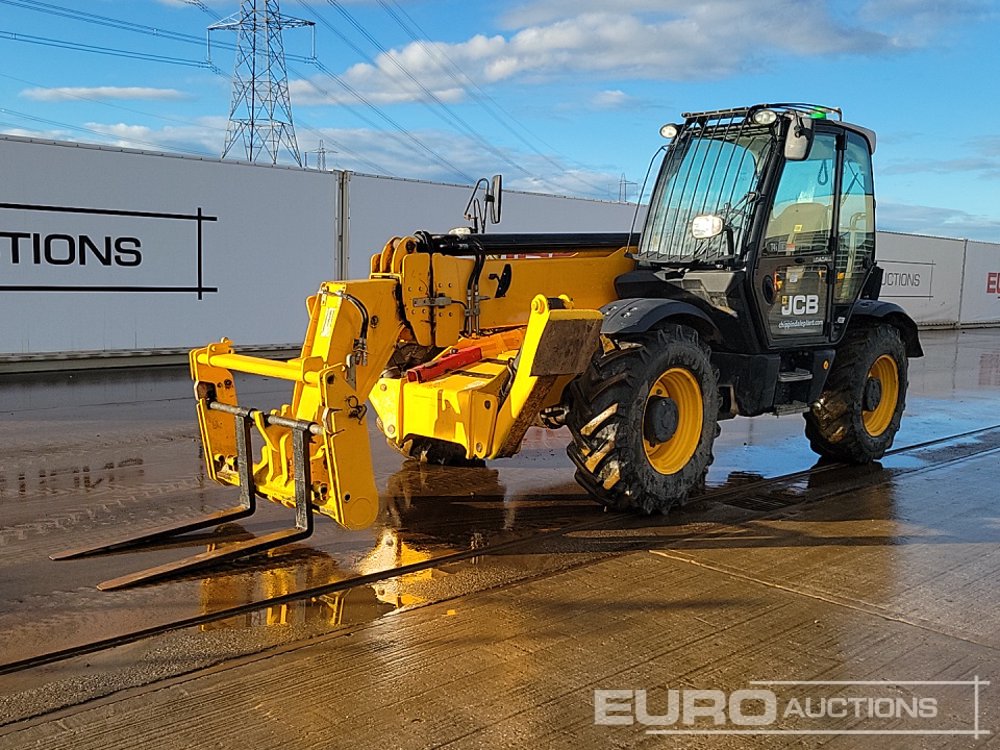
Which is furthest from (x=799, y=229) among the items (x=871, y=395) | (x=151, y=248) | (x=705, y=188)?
(x=151, y=248)

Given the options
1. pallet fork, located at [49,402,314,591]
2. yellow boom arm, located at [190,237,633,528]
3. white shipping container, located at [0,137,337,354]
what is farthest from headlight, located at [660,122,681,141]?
white shipping container, located at [0,137,337,354]

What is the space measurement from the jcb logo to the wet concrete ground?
4.21ft

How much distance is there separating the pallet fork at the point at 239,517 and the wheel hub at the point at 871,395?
15.8 feet

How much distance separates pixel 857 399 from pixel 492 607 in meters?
4.27

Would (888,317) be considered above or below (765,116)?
below

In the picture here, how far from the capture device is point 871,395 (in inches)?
297

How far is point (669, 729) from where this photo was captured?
3.31 meters

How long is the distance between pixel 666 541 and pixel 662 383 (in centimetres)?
110

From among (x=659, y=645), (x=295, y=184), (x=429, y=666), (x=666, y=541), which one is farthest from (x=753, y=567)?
(x=295, y=184)

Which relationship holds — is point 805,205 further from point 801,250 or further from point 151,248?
point 151,248

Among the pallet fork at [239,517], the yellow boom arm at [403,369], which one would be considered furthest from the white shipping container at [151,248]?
the pallet fork at [239,517]

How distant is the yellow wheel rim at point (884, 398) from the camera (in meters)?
7.83

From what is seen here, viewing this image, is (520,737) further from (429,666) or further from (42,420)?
(42,420)

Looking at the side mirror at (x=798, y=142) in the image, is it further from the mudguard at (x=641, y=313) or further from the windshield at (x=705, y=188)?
the mudguard at (x=641, y=313)
